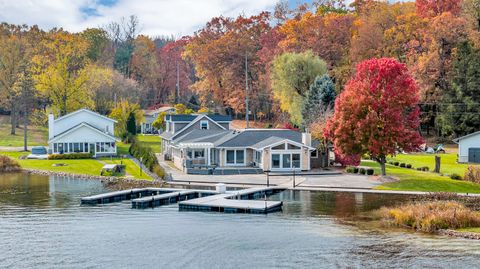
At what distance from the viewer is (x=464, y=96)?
75.9 metres

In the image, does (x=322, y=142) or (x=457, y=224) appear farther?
(x=322, y=142)

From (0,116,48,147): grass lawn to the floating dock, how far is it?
4059cm

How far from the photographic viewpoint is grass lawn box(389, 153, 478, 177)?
54.2m

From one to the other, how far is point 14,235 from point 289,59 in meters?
51.8

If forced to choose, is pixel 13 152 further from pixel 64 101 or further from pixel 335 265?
pixel 335 265

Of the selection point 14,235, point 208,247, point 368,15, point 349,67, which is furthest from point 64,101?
point 208,247

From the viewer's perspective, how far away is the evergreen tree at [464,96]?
74688 mm

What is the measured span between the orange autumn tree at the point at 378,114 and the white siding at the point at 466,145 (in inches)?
586

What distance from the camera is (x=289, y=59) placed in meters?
76.9

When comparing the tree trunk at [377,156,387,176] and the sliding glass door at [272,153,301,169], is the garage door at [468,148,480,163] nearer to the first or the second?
the tree trunk at [377,156,387,176]

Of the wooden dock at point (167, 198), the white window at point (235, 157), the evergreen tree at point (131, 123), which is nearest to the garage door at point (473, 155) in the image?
the white window at point (235, 157)

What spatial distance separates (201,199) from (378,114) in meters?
16.2

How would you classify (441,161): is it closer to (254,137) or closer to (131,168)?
(254,137)

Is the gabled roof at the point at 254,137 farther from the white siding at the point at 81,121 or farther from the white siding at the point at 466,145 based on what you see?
the white siding at the point at 81,121
